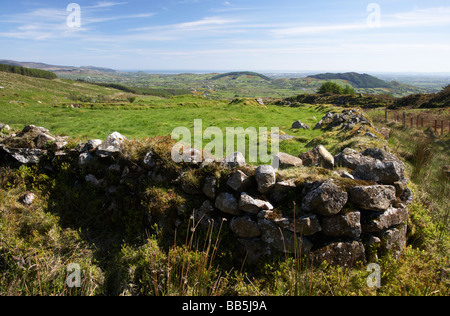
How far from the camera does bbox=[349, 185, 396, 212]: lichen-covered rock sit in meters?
4.99

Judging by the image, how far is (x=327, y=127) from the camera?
19.6 meters

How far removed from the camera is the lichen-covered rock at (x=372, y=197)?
4988mm

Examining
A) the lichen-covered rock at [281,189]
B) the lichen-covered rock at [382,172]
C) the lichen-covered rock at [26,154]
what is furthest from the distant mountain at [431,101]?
the lichen-covered rock at [26,154]

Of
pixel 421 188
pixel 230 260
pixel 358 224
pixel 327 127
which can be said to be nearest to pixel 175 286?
pixel 230 260

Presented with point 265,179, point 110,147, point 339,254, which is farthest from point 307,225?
point 110,147

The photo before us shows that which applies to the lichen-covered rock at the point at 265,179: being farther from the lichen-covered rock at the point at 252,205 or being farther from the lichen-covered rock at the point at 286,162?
the lichen-covered rock at the point at 286,162

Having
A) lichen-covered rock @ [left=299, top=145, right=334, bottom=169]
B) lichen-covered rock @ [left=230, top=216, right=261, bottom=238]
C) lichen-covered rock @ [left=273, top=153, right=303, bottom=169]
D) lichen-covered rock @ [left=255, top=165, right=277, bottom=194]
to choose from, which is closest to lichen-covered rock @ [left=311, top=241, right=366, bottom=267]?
lichen-covered rock @ [left=230, top=216, right=261, bottom=238]

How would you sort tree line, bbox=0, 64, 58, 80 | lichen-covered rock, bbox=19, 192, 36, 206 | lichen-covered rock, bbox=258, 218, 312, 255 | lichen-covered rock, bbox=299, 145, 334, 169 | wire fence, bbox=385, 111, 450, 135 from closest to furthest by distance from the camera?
lichen-covered rock, bbox=258, 218, 312, 255 < lichen-covered rock, bbox=19, 192, 36, 206 < lichen-covered rock, bbox=299, 145, 334, 169 < wire fence, bbox=385, 111, 450, 135 < tree line, bbox=0, 64, 58, 80

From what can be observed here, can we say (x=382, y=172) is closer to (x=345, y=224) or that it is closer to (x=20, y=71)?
(x=345, y=224)

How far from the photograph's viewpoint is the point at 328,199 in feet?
16.1

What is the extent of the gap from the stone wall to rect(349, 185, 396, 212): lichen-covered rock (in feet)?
0.06

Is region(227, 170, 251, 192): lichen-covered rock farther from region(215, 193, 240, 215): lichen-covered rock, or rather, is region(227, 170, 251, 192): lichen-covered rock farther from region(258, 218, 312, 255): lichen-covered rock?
region(258, 218, 312, 255): lichen-covered rock

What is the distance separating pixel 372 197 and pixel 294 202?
5.58ft
